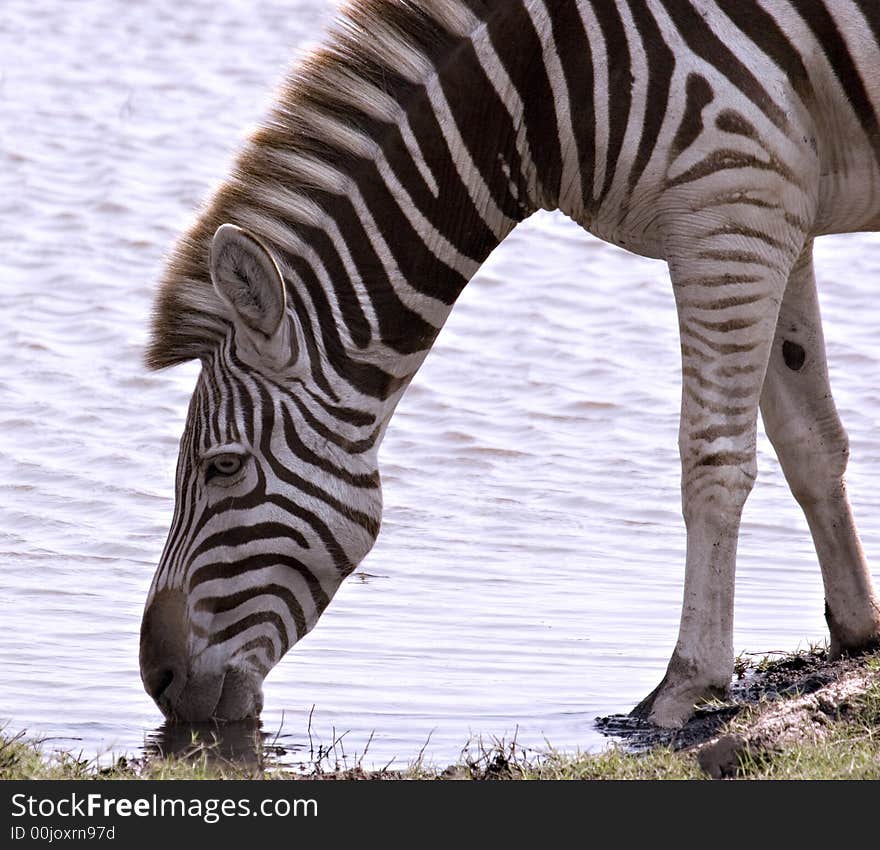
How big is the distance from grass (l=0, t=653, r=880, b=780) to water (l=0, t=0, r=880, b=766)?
34 centimetres

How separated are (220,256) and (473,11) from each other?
4.33 ft

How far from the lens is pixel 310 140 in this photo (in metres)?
5.87

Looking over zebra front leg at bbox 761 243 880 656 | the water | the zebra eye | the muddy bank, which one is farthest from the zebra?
zebra front leg at bbox 761 243 880 656

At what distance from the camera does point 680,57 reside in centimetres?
569

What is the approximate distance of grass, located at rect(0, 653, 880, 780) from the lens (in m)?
4.96

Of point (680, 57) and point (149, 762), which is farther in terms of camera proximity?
point (680, 57)

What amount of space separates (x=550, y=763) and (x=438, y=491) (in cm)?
414

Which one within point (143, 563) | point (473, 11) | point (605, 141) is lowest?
point (143, 563)

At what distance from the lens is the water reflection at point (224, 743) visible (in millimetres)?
5570

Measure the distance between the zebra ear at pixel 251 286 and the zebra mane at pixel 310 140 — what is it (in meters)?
0.25

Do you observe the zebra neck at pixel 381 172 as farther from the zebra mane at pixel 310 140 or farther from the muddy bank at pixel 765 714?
the muddy bank at pixel 765 714
